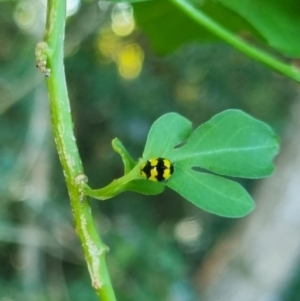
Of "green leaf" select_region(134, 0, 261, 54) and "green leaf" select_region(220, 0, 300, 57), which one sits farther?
"green leaf" select_region(134, 0, 261, 54)

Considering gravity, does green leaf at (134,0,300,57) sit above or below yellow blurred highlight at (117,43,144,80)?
below

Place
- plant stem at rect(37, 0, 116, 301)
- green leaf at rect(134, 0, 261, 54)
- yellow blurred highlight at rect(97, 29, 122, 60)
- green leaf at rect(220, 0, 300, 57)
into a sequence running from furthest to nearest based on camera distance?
yellow blurred highlight at rect(97, 29, 122, 60)
green leaf at rect(134, 0, 261, 54)
green leaf at rect(220, 0, 300, 57)
plant stem at rect(37, 0, 116, 301)

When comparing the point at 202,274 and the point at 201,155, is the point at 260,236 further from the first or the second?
the point at 201,155

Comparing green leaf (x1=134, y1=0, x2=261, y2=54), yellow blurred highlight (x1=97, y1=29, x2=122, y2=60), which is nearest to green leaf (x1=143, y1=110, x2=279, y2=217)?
green leaf (x1=134, y1=0, x2=261, y2=54)

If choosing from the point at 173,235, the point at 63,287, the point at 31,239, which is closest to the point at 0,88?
the point at 31,239

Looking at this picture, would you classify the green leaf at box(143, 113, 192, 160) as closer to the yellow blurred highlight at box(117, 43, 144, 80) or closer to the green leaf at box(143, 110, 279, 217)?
the green leaf at box(143, 110, 279, 217)

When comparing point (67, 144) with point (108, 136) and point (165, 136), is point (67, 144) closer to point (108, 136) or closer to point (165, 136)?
point (165, 136)

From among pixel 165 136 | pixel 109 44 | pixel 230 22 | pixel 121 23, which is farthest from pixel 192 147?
pixel 109 44

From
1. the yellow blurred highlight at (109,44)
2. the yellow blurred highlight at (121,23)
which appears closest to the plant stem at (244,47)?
the yellow blurred highlight at (121,23)

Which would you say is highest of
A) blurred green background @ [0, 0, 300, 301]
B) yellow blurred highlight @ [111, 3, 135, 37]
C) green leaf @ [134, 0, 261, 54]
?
yellow blurred highlight @ [111, 3, 135, 37]
